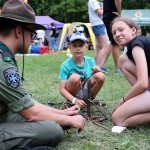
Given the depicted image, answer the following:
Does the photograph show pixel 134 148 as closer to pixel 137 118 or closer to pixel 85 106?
pixel 137 118

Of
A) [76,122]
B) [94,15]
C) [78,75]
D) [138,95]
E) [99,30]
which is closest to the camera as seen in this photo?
[76,122]

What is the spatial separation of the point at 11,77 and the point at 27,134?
39cm

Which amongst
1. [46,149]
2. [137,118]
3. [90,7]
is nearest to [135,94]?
[137,118]

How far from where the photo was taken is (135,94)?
2.66m

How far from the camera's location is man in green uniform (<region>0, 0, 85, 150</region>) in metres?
1.91

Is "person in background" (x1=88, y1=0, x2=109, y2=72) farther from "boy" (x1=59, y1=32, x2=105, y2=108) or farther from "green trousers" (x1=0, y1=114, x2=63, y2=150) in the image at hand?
"green trousers" (x1=0, y1=114, x2=63, y2=150)

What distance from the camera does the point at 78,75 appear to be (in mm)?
3111

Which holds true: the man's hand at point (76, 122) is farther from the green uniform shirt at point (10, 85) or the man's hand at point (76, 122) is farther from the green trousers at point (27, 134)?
the green uniform shirt at point (10, 85)

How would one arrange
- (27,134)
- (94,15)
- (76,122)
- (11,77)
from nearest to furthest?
(11,77) < (27,134) < (76,122) < (94,15)

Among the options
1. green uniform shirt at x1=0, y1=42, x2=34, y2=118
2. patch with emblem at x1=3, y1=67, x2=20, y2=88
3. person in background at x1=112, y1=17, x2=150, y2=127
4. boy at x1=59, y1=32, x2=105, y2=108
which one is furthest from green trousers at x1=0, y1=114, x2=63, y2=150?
boy at x1=59, y1=32, x2=105, y2=108

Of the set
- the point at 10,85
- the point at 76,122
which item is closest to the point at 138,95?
the point at 76,122

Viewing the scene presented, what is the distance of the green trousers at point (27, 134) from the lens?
6.70ft

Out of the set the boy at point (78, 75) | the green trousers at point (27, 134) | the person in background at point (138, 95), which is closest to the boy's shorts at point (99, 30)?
the boy at point (78, 75)

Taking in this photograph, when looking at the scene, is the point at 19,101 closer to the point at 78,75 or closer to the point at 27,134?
the point at 27,134
